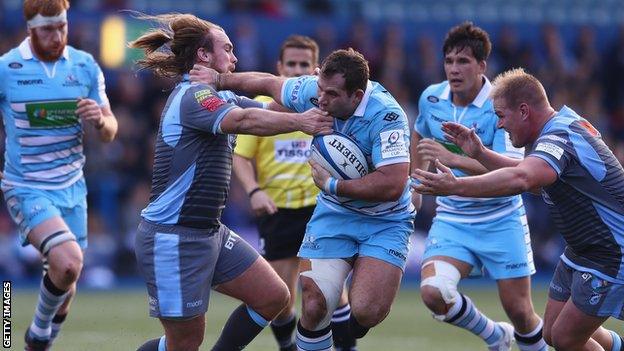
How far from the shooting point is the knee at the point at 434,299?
912 centimetres

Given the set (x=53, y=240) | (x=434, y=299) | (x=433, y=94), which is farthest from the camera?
(x=433, y=94)

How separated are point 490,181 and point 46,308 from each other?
13.4 ft

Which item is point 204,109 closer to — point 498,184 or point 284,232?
point 498,184

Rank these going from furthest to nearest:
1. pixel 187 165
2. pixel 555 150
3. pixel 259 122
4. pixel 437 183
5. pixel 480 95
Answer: pixel 480 95, pixel 187 165, pixel 259 122, pixel 555 150, pixel 437 183

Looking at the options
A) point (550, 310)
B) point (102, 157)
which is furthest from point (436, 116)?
point (102, 157)

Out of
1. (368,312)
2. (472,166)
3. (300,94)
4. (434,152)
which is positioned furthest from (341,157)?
(368,312)

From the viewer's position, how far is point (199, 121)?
773 centimetres

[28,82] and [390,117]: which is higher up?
[390,117]

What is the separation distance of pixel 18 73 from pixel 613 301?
205 inches

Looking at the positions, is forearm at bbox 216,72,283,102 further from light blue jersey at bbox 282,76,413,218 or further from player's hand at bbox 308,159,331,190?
player's hand at bbox 308,159,331,190

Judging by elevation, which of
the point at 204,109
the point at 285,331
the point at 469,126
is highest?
the point at 204,109

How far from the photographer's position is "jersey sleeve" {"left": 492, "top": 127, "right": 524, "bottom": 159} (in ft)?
30.2

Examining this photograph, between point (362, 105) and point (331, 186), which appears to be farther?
point (362, 105)

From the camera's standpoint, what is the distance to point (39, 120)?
9836mm
